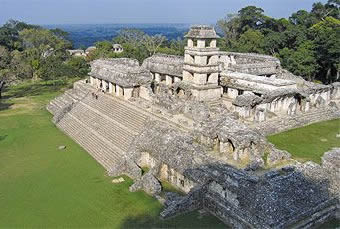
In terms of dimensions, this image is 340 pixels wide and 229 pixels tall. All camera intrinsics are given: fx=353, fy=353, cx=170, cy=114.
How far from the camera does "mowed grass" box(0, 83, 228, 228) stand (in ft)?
43.6

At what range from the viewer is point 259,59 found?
3362 centimetres

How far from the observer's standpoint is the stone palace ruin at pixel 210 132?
1261 centimetres

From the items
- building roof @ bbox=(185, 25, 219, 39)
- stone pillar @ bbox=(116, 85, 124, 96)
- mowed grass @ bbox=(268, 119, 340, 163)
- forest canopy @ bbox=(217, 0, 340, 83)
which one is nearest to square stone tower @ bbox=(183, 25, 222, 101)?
building roof @ bbox=(185, 25, 219, 39)

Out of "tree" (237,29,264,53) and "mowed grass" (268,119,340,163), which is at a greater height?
"tree" (237,29,264,53)

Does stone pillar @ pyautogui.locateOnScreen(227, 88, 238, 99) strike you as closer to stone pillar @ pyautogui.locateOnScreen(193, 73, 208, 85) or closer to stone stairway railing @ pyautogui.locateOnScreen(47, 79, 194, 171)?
stone pillar @ pyautogui.locateOnScreen(193, 73, 208, 85)

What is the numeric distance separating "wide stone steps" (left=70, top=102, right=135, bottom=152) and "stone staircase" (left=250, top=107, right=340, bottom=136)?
753 cm

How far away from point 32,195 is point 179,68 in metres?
17.1

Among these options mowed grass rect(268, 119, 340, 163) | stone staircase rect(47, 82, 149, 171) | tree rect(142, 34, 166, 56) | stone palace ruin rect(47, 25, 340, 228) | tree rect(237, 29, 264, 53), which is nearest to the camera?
stone palace ruin rect(47, 25, 340, 228)

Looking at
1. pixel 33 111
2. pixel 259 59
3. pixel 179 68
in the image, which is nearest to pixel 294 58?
pixel 259 59

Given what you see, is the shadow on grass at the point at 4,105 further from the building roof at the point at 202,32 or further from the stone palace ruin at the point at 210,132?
the building roof at the point at 202,32

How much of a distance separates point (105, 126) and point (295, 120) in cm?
1233

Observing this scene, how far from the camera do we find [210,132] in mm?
16500

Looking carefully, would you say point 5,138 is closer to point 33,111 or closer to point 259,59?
point 33,111

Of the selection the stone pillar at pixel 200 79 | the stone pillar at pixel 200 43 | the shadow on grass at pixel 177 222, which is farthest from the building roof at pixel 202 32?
the shadow on grass at pixel 177 222
